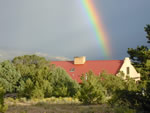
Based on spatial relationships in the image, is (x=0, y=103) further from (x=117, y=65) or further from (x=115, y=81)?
(x=117, y=65)

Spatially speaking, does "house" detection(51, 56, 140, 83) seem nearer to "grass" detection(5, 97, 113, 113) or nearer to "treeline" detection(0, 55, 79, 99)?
"treeline" detection(0, 55, 79, 99)

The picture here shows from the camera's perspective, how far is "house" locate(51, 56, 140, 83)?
1528 inches

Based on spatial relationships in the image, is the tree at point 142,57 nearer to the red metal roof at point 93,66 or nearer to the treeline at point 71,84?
the treeline at point 71,84

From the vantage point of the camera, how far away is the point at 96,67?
134 feet

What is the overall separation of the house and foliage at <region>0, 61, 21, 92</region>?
14.1 meters

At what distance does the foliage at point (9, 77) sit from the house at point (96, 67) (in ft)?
46.3

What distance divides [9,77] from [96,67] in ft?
63.2

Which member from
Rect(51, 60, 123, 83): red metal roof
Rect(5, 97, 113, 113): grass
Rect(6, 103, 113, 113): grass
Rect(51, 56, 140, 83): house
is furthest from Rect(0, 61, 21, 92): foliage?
Rect(51, 60, 123, 83): red metal roof

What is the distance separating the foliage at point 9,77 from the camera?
25.1 metres

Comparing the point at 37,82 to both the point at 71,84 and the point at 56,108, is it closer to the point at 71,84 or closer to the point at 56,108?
the point at 71,84

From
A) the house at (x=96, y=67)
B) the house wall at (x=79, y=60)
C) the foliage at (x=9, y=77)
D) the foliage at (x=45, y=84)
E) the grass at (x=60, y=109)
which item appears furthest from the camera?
the house wall at (x=79, y=60)

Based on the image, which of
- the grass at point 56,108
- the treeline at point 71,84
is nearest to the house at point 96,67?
the treeline at point 71,84

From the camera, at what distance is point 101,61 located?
4266 centimetres

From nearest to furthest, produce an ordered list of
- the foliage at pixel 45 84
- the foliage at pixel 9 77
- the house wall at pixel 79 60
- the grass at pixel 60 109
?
the grass at pixel 60 109 < the foliage at pixel 45 84 < the foliage at pixel 9 77 < the house wall at pixel 79 60
